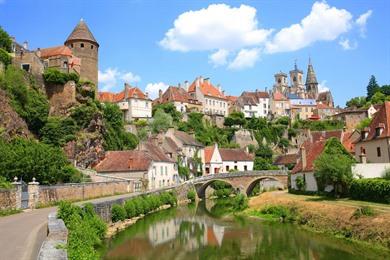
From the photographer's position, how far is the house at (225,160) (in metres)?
71.2

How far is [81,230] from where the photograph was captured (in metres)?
19.1

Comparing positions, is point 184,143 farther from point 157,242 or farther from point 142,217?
point 157,242

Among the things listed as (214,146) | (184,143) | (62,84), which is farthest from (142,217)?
(214,146)

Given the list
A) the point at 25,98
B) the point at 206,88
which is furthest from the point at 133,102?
the point at 25,98

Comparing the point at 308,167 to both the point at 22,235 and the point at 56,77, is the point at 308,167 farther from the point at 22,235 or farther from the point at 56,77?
the point at 22,235

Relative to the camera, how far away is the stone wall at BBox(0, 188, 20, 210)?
2383 cm

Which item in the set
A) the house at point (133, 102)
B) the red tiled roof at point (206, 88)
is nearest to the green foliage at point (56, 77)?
the house at point (133, 102)

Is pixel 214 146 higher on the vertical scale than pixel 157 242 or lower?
higher

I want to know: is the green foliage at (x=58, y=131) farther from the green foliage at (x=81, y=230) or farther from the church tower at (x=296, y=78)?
the church tower at (x=296, y=78)

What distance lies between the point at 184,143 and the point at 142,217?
99.7 feet

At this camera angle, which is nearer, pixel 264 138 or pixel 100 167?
pixel 100 167

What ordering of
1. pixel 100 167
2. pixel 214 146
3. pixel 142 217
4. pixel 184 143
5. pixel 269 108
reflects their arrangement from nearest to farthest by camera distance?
pixel 142 217, pixel 100 167, pixel 184 143, pixel 214 146, pixel 269 108

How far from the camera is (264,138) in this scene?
8788 cm

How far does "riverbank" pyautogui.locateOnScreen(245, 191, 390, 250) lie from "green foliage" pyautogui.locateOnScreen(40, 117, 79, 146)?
22.9 m
